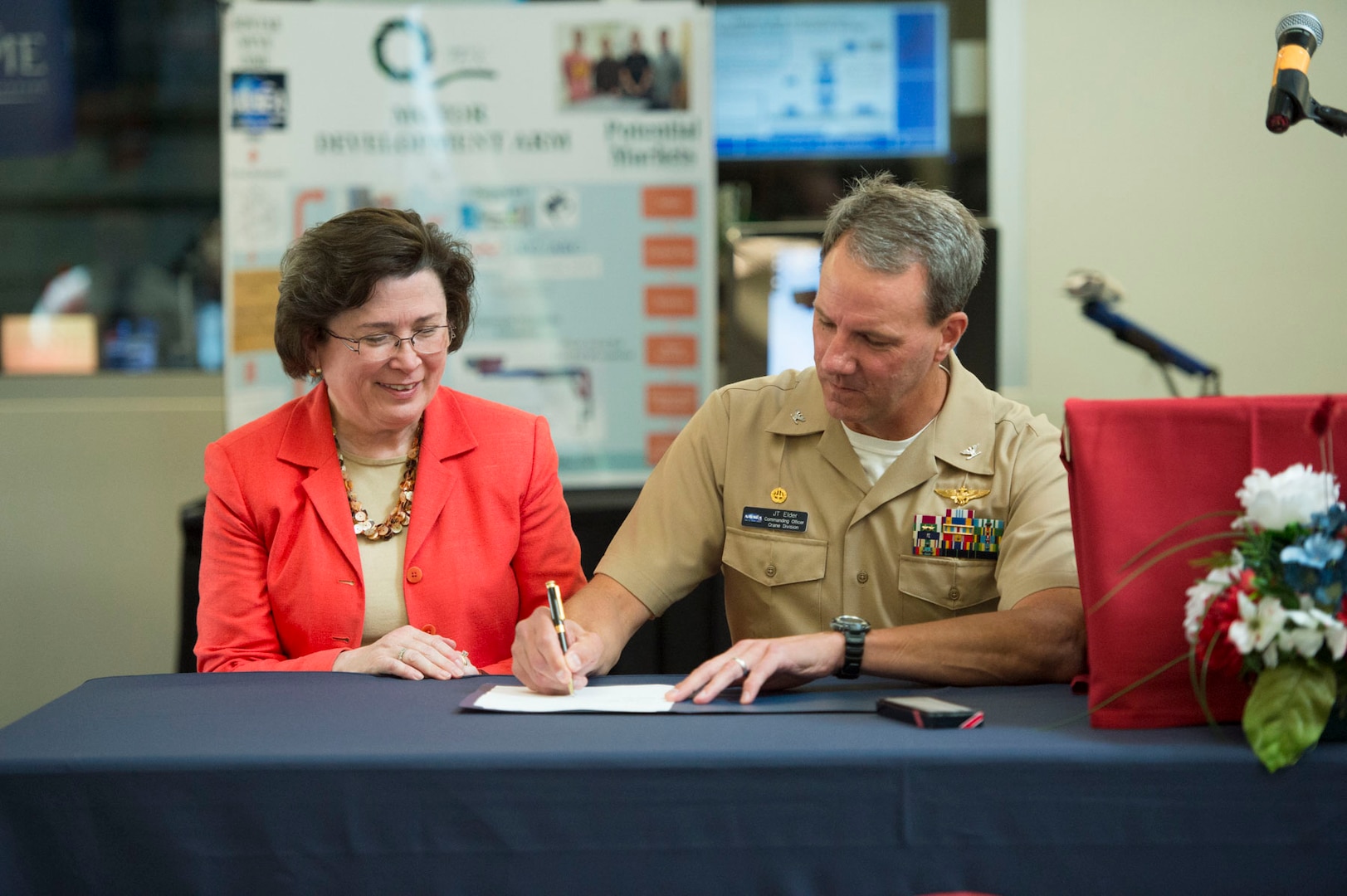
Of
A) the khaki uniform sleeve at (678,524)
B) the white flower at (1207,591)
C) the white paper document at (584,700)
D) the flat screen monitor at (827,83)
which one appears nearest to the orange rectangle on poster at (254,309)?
the flat screen monitor at (827,83)

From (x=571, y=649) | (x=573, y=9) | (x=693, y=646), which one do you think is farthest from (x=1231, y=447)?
(x=573, y=9)

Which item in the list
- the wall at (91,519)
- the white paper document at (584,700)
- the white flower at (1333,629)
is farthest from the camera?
the wall at (91,519)

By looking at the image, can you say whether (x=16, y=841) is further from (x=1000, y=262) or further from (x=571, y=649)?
(x=1000, y=262)

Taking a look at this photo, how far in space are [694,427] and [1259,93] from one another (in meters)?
3.14

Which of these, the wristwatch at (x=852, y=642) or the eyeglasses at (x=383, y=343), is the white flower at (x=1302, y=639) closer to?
the wristwatch at (x=852, y=642)

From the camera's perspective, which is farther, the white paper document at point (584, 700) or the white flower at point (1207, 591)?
the white paper document at point (584, 700)

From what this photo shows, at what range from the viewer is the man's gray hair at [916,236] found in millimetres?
1874

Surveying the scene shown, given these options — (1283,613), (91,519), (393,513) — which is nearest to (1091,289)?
(393,513)

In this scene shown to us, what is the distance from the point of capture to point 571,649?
1728mm

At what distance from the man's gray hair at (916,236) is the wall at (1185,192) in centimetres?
251

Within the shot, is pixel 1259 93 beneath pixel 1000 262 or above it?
above

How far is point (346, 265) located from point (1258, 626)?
4.80ft

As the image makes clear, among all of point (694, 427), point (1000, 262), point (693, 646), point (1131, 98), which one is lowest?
point (693, 646)

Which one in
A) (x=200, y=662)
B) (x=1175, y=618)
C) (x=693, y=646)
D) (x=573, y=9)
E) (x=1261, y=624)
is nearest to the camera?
(x=1261, y=624)
